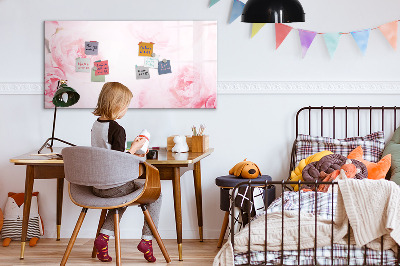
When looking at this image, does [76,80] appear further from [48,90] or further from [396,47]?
[396,47]

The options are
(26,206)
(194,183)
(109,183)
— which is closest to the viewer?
(109,183)

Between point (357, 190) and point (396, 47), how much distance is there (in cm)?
175

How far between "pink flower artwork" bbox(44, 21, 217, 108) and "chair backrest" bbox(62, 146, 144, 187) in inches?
45.2

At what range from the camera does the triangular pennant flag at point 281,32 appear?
4.35 meters

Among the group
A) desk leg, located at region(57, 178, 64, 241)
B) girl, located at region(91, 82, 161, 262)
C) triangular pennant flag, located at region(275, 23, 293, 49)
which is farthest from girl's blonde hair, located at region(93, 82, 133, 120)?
triangular pennant flag, located at region(275, 23, 293, 49)

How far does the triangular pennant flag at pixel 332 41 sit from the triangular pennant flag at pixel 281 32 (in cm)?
26

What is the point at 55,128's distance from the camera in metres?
4.45

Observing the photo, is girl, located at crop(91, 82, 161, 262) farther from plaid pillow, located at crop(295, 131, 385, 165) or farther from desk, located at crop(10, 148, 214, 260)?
plaid pillow, located at crop(295, 131, 385, 165)

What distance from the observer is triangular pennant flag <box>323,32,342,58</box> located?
14.2 feet

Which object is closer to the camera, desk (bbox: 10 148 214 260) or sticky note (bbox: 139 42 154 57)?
desk (bbox: 10 148 214 260)

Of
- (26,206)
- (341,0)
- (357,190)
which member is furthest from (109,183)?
(341,0)

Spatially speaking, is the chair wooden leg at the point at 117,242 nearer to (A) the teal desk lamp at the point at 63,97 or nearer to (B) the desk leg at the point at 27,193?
(B) the desk leg at the point at 27,193

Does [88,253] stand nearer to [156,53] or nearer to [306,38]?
[156,53]

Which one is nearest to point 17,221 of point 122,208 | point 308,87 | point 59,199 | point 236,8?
point 59,199
